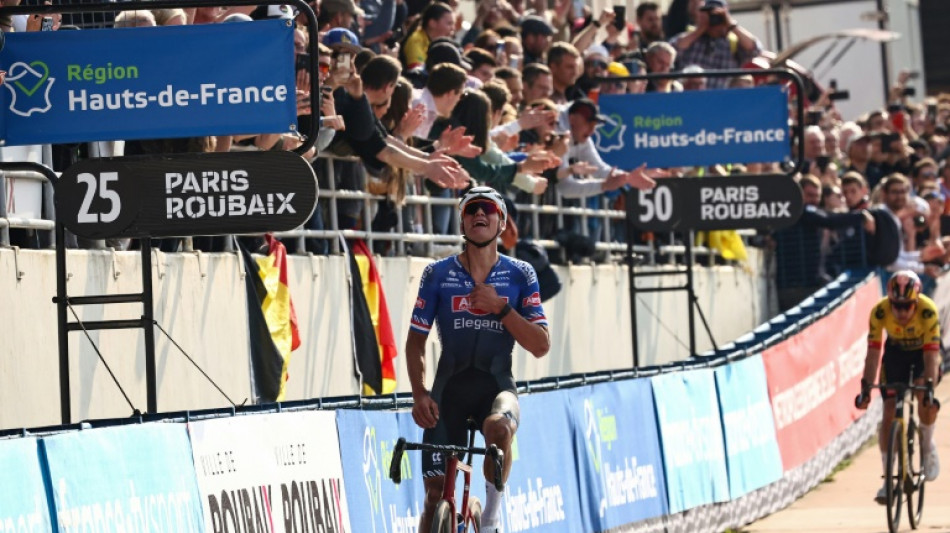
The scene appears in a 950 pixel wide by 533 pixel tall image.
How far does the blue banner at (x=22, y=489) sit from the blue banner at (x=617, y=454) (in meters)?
6.76

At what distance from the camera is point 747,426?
17438mm

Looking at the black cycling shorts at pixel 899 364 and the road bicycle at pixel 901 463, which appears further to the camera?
the black cycling shorts at pixel 899 364

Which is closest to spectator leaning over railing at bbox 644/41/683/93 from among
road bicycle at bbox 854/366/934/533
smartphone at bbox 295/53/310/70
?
road bicycle at bbox 854/366/934/533

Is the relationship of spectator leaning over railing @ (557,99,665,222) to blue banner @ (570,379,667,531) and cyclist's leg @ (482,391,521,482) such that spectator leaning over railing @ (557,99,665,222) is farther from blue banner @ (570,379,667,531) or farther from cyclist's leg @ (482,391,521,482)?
cyclist's leg @ (482,391,521,482)

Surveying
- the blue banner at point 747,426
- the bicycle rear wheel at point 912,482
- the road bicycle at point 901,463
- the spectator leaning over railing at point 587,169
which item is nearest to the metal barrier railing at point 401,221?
the spectator leaning over railing at point 587,169

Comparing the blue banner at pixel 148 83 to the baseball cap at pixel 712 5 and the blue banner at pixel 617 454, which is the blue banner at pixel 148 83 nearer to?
the blue banner at pixel 617 454

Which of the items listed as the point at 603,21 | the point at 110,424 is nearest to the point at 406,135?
the point at 110,424

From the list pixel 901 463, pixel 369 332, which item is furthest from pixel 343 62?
pixel 901 463

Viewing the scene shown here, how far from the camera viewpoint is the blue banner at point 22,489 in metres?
6.90

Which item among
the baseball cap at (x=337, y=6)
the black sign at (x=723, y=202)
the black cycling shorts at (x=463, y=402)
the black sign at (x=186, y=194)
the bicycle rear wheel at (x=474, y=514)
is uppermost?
the baseball cap at (x=337, y=6)

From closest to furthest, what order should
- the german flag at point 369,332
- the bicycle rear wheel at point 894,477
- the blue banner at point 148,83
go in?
the blue banner at point 148,83 → the german flag at point 369,332 → the bicycle rear wheel at point 894,477

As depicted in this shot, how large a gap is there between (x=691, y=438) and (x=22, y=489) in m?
9.39

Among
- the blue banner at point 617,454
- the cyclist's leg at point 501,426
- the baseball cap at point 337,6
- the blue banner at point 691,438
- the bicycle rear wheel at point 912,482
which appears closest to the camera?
the cyclist's leg at point 501,426

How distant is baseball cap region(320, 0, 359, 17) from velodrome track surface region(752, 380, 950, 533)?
18.0ft
